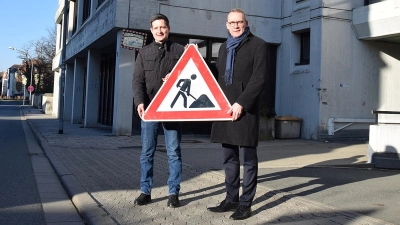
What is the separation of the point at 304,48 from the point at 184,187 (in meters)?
11.5

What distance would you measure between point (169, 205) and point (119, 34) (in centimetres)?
1100

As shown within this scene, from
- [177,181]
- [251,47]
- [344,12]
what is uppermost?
[344,12]

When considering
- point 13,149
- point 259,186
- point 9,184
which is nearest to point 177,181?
point 259,186

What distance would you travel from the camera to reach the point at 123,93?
1471 centimetres

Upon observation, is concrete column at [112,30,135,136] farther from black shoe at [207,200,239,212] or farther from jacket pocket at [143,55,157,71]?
black shoe at [207,200,239,212]

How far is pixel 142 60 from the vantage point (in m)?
4.74

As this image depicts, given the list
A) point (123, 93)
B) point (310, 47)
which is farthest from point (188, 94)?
point (310, 47)

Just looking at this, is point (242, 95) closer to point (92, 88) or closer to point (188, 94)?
point (188, 94)

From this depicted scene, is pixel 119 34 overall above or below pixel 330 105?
above

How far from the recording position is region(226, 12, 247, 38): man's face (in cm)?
428

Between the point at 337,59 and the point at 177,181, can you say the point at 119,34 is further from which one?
the point at 177,181

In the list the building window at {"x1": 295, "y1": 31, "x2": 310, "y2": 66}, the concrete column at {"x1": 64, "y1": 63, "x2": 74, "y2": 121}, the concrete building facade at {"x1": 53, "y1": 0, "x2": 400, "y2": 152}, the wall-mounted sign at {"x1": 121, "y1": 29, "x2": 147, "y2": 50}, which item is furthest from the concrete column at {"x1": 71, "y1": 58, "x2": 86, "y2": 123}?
the building window at {"x1": 295, "y1": 31, "x2": 310, "y2": 66}

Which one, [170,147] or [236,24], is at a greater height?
[236,24]

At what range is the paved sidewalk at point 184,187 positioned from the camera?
170 inches
